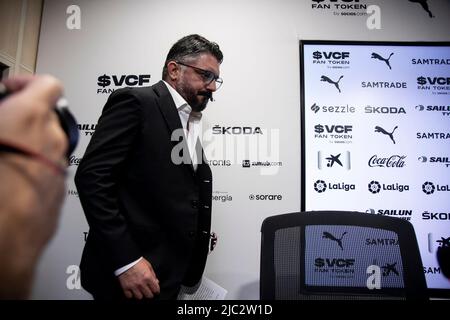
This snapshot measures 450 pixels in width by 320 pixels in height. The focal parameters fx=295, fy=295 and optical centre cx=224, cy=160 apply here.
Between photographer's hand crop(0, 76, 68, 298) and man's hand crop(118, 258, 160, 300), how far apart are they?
0.88 metres

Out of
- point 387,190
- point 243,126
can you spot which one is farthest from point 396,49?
point 243,126

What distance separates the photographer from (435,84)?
1845 millimetres

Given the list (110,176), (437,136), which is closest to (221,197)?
(110,176)

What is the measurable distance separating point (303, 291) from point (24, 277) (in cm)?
91

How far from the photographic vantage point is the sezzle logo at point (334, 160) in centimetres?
179

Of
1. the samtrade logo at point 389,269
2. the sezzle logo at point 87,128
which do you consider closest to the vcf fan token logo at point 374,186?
the samtrade logo at point 389,269

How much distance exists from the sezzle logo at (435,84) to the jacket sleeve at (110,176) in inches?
68.3

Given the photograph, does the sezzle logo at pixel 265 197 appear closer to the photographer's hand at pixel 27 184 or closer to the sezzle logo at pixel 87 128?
the sezzle logo at pixel 87 128

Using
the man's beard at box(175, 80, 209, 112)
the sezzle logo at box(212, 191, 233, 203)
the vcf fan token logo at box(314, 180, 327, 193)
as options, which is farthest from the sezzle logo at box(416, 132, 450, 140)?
the man's beard at box(175, 80, 209, 112)

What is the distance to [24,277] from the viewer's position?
198 mm

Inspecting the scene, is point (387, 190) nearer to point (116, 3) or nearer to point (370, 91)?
point (370, 91)

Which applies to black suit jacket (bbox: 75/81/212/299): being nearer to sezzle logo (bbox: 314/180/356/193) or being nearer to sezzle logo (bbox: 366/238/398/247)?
sezzle logo (bbox: 366/238/398/247)

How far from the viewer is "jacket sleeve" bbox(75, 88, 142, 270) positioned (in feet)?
3.32

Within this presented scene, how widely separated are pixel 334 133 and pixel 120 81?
139 cm
